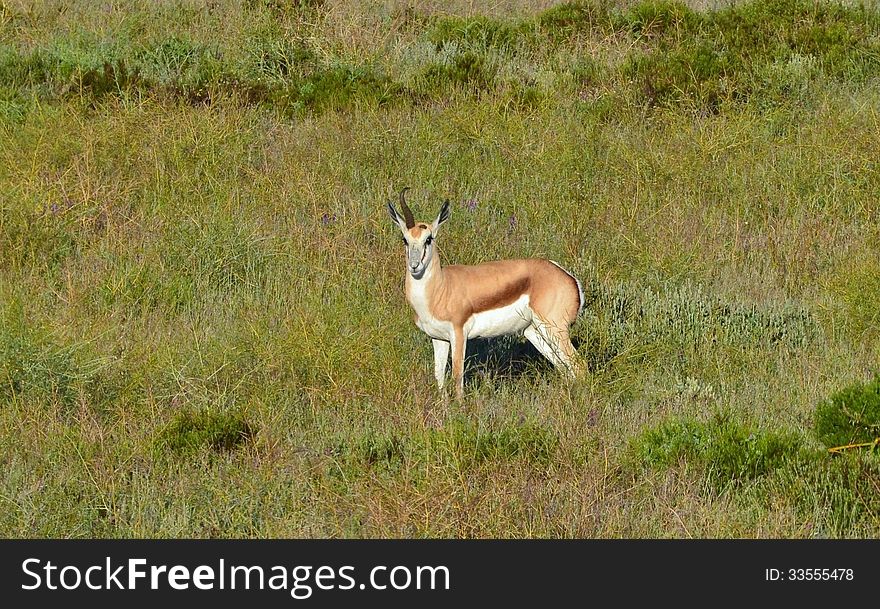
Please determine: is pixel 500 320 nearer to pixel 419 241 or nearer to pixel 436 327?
pixel 436 327

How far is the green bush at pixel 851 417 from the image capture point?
243 inches

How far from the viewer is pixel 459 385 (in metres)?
7.06

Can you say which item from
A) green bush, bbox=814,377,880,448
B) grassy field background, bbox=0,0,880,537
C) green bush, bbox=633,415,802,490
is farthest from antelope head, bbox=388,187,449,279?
green bush, bbox=814,377,880,448

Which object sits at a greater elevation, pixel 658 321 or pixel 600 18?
pixel 600 18

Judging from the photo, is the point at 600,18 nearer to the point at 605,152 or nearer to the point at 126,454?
the point at 605,152

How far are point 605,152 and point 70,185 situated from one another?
450 centimetres

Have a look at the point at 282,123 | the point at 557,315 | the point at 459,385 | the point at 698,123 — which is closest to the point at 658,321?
the point at 557,315

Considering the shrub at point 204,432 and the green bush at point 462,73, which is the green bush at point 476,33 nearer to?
the green bush at point 462,73

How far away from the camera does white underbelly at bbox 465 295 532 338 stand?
7156 millimetres

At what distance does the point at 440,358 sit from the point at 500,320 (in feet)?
1.36

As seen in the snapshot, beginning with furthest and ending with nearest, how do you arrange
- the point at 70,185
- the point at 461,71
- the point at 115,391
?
the point at 461,71 → the point at 70,185 → the point at 115,391

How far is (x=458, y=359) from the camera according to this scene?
23.1 feet

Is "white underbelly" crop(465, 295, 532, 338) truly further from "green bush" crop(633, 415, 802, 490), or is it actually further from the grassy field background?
"green bush" crop(633, 415, 802, 490)

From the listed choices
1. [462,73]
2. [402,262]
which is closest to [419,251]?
[402,262]
